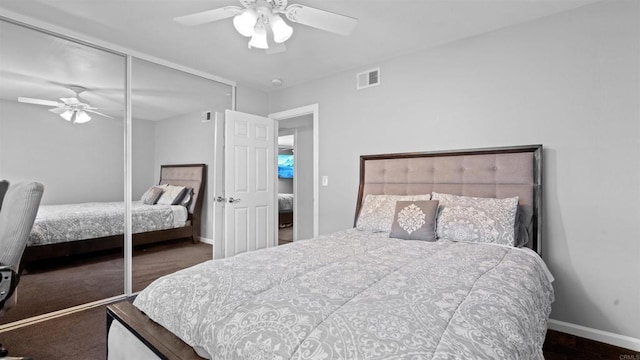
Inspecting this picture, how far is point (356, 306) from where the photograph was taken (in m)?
1.05

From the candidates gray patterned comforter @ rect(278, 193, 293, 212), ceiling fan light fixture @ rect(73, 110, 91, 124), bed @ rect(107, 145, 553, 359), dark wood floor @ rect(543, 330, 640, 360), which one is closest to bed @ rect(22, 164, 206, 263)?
ceiling fan light fixture @ rect(73, 110, 91, 124)

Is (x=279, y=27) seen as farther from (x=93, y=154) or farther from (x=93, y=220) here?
(x=93, y=220)

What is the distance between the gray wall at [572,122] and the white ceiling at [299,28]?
0.22 metres

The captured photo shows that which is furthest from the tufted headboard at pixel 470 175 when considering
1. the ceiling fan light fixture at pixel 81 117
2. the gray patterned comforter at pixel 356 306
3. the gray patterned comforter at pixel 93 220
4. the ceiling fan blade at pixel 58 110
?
the ceiling fan blade at pixel 58 110

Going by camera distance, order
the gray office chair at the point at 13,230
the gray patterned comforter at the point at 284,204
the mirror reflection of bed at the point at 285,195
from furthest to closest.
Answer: the gray patterned comforter at the point at 284,204 < the mirror reflection of bed at the point at 285,195 < the gray office chair at the point at 13,230

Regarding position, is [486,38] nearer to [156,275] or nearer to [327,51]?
[327,51]

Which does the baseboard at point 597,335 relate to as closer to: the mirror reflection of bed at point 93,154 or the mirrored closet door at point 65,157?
the mirror reflection of bed at point 93,154

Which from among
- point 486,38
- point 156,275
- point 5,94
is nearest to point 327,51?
point 486,38

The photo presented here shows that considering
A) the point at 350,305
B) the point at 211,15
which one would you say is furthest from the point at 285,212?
the point at 350,305

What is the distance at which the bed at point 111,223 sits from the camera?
2539mm

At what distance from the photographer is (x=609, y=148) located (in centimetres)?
213

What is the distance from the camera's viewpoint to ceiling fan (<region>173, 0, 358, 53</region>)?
5.93 ft

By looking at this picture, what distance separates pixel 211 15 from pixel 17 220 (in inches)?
61.8

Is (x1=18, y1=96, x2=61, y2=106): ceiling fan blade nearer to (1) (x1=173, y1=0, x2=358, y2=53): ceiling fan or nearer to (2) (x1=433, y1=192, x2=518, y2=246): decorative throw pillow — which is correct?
(1) (x1=173, y1=0, x2=358, y2=53): ceiling fan
